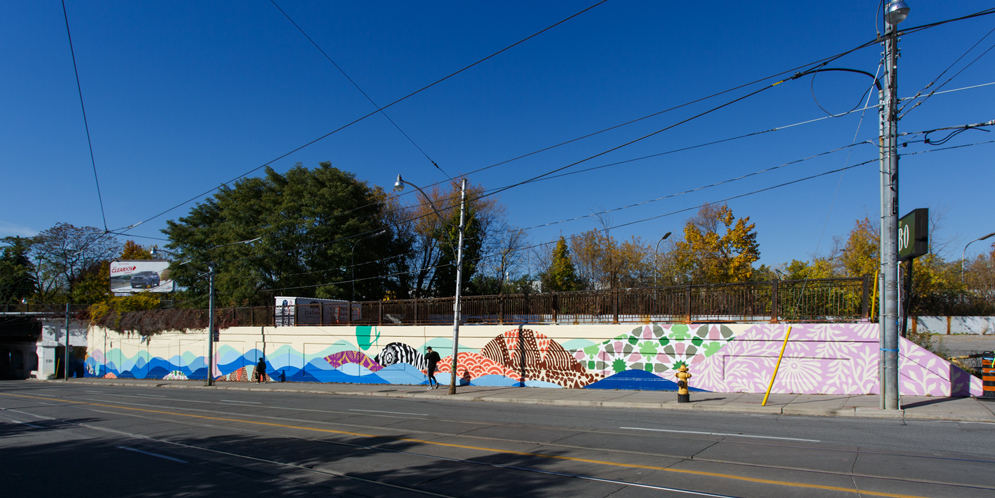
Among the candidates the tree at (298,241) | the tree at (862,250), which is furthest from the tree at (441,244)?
the tree at (862,250)

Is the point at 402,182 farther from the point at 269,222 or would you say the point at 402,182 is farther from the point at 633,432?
the point at 269,222

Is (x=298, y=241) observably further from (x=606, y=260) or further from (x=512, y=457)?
(x=512, y=457)

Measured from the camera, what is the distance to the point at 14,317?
5422cm

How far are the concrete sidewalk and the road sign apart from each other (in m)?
3.61

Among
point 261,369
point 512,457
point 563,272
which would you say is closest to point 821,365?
point 512,457

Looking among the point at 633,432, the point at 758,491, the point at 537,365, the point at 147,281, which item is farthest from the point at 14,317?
the point at 758,491

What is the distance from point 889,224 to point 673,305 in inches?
277

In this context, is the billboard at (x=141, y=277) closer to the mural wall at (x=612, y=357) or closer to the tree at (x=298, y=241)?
the tree at (x=298, y=241)

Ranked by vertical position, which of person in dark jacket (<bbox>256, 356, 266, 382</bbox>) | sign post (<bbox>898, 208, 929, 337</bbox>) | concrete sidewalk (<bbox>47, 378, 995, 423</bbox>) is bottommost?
person in dark jacket (<bbox>256, 356, 266, 382</bbox>)

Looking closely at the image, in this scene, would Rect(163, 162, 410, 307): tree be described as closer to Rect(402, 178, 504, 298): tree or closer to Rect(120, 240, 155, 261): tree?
Rect(402, 178, 504, 298): tree

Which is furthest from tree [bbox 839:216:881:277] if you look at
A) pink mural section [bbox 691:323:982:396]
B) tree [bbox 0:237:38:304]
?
tree [bbox 0:237:38:304]

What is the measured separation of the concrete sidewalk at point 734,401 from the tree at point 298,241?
2478 centimetres

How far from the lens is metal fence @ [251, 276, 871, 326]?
53.9 ft

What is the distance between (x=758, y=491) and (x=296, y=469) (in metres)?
6.46
